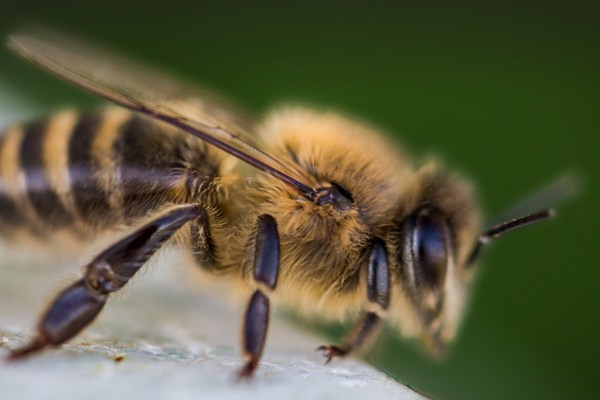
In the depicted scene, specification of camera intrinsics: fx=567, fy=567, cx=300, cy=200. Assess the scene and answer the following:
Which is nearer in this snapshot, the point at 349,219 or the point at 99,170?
the point at 349,219

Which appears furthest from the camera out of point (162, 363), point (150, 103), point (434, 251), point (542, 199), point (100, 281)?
point (542, 199)

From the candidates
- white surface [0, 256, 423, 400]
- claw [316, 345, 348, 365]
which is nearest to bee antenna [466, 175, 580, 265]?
claw [316, 345, 348, 365]

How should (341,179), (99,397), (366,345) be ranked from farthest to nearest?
(366,345) → (341,179) → (99,397)

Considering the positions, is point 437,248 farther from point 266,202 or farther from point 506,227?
point 266,202

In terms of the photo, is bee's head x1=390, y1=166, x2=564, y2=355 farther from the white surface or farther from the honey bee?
the white surface

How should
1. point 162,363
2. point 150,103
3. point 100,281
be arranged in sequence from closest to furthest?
point 162,363 → point 100,281 → point 150,103

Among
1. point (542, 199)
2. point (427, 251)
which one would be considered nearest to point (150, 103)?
point (427, 251)

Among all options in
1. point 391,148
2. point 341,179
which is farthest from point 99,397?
point 391,148

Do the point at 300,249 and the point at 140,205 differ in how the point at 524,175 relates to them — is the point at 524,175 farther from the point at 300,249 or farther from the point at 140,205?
the point at 140,205
